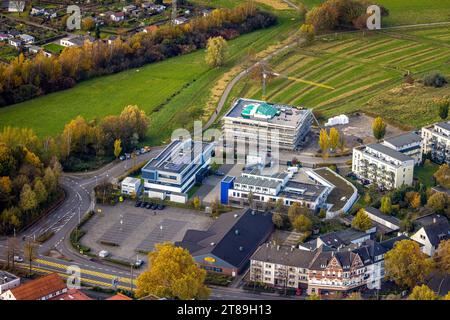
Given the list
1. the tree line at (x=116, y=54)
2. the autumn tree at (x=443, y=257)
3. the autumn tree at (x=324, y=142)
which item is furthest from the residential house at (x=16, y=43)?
the autumn tree at (x=443, y=257)

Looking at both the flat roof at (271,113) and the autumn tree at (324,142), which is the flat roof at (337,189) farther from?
the flat roof at (271,113)

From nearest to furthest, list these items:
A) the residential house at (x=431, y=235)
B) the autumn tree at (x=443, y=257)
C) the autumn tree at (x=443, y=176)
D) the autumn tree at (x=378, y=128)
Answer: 1. the autumn tree at (x=443, y=257)
2. the residential house at (x=431, y=235)
3. the autumn tree at (x=443, y=176)
4. the autumn tree at (x=378, y=128)

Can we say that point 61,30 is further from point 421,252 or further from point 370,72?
point 421,252

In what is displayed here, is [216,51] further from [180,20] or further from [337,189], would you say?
[337,189]

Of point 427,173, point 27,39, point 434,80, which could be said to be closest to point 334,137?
point 427,173
